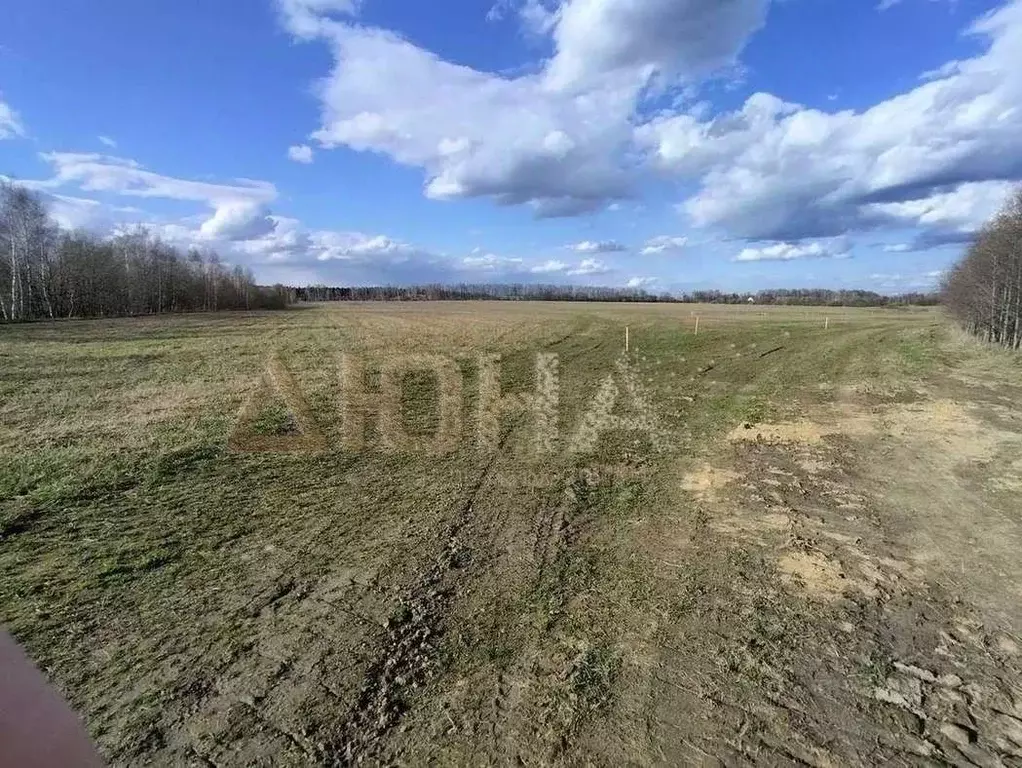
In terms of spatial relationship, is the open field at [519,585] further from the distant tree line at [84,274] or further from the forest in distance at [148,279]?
the distant tree line at [84,274]

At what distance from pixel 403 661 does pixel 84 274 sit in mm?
61451

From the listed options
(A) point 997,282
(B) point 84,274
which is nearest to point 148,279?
(B) point 84,274

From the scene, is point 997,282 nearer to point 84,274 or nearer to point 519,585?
point 519,585

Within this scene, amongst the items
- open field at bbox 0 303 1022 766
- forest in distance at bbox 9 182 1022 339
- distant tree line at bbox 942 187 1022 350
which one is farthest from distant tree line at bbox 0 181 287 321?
distant tree line at bbox 942 187 1022 350

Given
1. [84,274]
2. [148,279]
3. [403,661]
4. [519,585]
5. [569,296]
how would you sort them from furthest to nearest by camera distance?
[569,296]
[148,279]
[84,274]
[519,585]
[403,661]

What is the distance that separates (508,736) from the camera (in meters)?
3.01

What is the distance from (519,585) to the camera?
15.1ft

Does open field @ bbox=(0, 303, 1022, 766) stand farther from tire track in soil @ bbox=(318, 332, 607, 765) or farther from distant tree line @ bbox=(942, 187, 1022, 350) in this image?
distant tree line @ bbox=(942, 187, 1022, 350)

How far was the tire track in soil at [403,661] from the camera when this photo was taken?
2.96 meters

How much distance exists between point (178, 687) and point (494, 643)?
6.01ft

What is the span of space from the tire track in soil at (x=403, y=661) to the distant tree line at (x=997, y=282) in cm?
2837

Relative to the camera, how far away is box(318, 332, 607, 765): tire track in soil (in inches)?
117

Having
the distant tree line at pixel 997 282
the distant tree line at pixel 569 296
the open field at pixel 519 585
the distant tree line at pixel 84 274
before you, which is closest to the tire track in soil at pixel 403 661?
the open field at pixel 519 585

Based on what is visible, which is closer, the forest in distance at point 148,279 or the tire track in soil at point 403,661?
the tire track in soil at point 403,661
